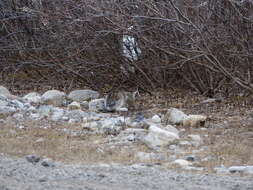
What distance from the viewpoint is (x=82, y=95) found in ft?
42.5

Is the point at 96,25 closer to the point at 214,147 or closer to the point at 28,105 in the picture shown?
the point at 28,105

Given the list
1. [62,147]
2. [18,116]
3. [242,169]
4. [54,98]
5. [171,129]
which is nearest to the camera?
[242,169]

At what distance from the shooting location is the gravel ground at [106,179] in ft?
19.2

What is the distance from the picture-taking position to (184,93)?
42.7ft

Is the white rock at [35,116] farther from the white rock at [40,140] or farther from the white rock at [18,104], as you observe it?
the white rock at [40,140]

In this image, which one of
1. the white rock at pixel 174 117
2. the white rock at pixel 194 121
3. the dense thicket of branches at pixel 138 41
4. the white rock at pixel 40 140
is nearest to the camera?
the white rock at pixel 40 140

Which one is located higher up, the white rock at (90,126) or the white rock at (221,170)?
the white rock at (90,126)

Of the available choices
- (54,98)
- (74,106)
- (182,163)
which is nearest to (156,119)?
(74,106)

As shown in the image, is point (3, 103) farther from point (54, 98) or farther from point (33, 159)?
point (33, 159)

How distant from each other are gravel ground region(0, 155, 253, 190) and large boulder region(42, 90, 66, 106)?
540 cm

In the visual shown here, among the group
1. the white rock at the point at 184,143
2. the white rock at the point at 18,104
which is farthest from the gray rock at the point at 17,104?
the white rock at the point at 184,143

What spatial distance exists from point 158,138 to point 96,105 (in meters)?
3.82

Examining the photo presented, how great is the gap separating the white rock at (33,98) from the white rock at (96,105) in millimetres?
1141

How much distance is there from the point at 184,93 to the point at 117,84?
1.67 metres
